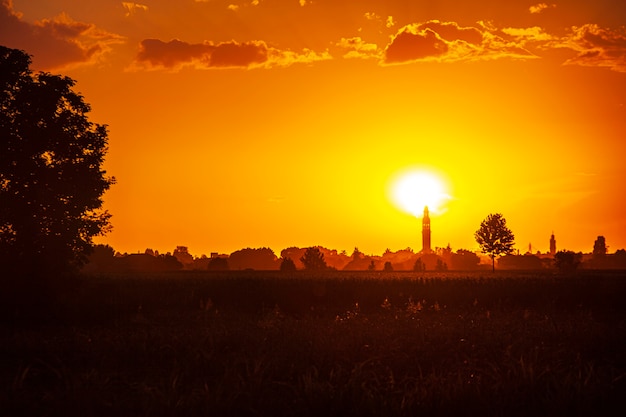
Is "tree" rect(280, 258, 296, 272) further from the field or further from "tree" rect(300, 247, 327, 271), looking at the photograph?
the field

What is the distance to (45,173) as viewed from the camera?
35.9 meters

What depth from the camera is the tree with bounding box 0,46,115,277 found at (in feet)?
114

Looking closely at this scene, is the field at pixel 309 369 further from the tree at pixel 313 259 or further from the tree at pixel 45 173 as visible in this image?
the tree at pixel 313 259

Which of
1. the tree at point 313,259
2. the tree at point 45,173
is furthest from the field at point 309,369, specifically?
the tree at point 313,259

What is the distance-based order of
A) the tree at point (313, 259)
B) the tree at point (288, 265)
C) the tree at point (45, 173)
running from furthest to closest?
1. the tree at point (313, 259)
2. the tree at point (288, 265)
3. the tree at point (45, 173)

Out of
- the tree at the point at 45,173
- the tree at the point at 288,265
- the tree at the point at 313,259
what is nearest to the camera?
the tree at the point at 45,173

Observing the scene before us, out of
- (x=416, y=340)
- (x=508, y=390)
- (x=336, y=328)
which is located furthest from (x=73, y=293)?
(x=508, y=390)

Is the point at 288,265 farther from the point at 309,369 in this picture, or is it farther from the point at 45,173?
the point at 309,369

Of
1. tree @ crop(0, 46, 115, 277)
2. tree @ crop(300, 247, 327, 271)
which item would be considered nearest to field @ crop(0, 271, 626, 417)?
tree @ crop(0, 46, 115, 277)

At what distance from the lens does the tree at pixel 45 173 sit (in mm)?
34656

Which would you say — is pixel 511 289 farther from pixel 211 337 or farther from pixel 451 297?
pixel 211 337

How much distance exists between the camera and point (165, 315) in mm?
35938

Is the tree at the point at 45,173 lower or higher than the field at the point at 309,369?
higher

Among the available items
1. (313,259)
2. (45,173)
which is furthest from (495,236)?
(45,173)
